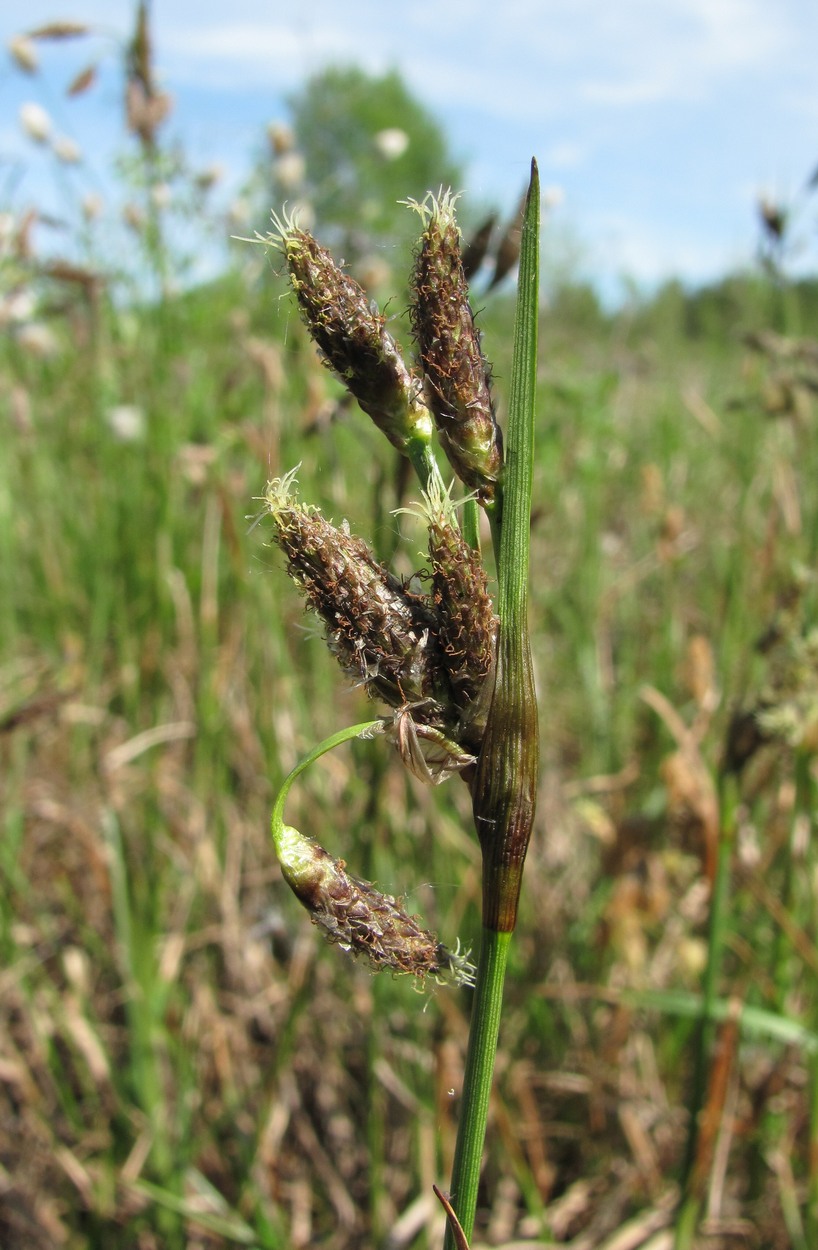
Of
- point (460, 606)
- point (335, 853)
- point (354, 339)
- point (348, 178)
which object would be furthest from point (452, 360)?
point (348, 178)

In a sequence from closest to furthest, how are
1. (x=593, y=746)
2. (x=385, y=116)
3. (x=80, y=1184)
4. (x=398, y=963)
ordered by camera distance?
(x=398, y=963) → (x=80, y=1184) → (x=593, y=746) → (x=385, y=116)

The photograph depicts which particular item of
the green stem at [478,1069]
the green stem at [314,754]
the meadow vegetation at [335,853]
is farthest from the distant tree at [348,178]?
the green stem at [478,1069]

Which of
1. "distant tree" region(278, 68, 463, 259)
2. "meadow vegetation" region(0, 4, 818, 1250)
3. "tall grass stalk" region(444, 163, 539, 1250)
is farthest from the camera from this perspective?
A: "distant tree" region(278, 68, 463, 259)

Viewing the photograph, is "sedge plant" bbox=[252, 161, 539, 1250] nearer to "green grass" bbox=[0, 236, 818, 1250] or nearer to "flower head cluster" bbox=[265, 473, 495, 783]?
"flower head cluster" bbox=[265, 473, 495, 783]

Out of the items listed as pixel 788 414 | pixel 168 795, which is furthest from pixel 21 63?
pixel 788 414

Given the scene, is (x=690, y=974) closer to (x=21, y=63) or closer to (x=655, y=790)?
(x=655, y=790)

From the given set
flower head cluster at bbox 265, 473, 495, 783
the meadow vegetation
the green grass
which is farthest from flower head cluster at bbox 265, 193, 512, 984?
the green grass

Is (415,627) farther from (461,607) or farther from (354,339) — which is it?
(354,339)
